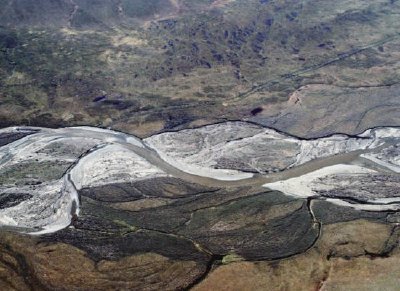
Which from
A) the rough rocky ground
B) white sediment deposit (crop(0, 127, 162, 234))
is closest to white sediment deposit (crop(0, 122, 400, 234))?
white sediment deposit (crop(0, 127, 162, 234))

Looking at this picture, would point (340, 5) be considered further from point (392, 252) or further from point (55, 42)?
point (392, 252)

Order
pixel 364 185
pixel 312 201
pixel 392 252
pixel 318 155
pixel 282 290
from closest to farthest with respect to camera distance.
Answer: pixel 282 290
pixel 392 252
pixel 312 201
pixel 364 185
pixel 318 155

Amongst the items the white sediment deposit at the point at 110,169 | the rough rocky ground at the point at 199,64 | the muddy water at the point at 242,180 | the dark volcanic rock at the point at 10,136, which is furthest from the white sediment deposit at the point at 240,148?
the dark volcanic rock at the point at 10,136

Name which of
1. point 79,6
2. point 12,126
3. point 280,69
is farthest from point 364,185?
point 79,6

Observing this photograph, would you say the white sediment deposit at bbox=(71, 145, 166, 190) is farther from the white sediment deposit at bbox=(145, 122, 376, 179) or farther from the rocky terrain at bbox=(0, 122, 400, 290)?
the white sediment deposit at bbox=(145, 122, 376, 179)

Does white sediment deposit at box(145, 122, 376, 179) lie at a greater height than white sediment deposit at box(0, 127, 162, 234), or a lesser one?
lesser

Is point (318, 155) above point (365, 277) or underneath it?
underneath
